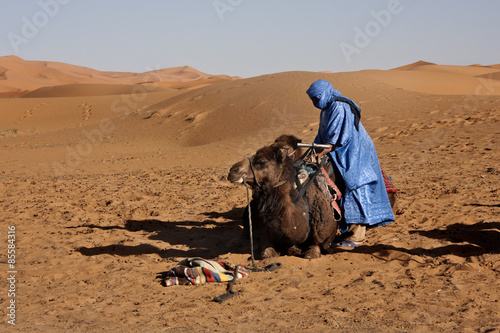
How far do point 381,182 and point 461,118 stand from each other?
12336 millimetres

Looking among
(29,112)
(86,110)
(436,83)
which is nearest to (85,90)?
(29,112)

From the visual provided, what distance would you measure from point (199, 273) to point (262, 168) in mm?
1350

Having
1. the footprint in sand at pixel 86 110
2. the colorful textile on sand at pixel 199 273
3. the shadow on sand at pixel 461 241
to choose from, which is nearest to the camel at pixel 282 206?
the colorful textile on sand at pixel 199 273

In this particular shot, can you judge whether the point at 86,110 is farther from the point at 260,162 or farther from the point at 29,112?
the point at 260,162

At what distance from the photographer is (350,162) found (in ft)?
21.6

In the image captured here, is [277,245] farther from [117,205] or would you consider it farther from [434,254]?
[117,205]

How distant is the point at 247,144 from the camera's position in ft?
62.5

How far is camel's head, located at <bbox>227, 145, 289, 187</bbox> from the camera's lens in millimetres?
5805

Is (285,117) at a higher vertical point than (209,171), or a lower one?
higher

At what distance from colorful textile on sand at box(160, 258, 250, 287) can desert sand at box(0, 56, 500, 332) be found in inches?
5.1

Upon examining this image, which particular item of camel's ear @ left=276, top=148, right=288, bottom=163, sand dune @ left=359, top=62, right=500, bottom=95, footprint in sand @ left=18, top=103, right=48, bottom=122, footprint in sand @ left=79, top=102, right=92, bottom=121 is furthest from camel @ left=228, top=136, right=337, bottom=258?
footprint in sand @ left=18, top=103, right=48, bottom=122

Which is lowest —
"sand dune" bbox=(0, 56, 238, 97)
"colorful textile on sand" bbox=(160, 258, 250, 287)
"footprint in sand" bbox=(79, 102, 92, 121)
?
"colorful textile on sand" bbox=(160, 258, 250, 287)

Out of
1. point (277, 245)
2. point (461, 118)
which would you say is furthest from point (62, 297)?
point (461, 118)

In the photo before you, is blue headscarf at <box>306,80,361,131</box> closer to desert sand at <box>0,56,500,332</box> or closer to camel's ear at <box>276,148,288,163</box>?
camel's ear at <box>276,148,288,163</box>
